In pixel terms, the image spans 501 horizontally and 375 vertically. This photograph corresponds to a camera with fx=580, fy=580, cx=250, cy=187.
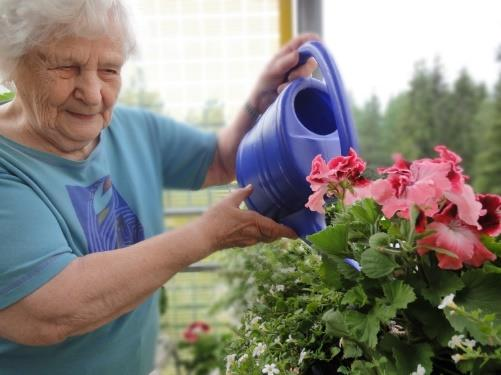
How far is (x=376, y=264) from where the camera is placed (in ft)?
1.75

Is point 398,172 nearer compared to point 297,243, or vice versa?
point 398,172

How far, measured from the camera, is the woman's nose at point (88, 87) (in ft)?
2.82

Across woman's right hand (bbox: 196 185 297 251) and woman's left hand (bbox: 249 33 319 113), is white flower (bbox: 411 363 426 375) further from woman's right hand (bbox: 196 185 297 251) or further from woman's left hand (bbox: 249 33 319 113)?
woman's left hand (bbox: 249 33 319 113)

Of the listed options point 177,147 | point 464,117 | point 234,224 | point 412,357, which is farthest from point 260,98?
point 464,117

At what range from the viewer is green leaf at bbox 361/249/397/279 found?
0.53 m

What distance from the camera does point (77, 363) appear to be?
0.94 metres

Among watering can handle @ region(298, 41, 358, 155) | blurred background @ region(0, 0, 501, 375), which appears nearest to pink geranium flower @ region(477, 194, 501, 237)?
watering can handle @ region(298, 41, 358, 155)

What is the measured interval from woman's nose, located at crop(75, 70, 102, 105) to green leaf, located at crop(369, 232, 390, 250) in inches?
20.0

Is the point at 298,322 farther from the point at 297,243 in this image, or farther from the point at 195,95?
the point at 195,95

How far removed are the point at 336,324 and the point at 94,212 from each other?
53cm

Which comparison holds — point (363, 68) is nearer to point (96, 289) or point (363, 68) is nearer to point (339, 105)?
point (339, 105)

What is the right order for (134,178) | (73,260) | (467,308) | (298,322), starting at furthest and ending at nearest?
(134,178), (73,260), (298,322), (467,308)

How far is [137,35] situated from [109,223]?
320mm

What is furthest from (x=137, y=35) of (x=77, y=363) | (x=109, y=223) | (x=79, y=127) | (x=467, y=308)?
(x=467, y=308)
